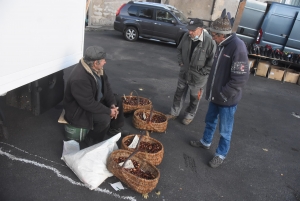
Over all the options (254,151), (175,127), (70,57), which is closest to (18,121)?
(70,57)

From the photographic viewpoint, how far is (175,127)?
5031mm

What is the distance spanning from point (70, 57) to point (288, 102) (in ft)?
19.8

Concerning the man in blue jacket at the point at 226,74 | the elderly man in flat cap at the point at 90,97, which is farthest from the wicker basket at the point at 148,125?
the man in blue jacket at the point at 226,74

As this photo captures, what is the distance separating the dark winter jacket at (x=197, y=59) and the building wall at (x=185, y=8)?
39.4 feet

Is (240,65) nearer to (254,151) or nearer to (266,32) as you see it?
(254,151)

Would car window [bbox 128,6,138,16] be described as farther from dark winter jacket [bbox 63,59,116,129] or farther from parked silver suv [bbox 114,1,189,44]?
dark winter jacket [bbox 63,59,116,129]

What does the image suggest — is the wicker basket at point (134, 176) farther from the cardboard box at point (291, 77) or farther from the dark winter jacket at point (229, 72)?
the cardboard box at point (291, 77)

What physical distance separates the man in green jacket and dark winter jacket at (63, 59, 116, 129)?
5.51 feet

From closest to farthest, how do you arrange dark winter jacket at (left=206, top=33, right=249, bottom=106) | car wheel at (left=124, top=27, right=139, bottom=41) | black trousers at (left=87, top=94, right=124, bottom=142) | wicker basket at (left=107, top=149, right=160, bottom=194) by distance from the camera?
wicker basket at (left=107, top=149, right=160, bottom=194)
dark winter jacket at (left=206, top=33, right=249, bottom=106)
black trousers at (left=87, top=94, right=124, bottom=142)
car wheel at (left=124, top=27, right=139, bottom=41)

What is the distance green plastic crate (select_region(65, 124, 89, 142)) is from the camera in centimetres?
394

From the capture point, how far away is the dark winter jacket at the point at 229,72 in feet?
10.9

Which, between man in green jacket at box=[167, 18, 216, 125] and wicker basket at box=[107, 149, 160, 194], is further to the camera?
man in green jacket at box=[167, 18, 216, 125]

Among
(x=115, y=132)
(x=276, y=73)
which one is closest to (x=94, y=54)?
(x=115, y=132)

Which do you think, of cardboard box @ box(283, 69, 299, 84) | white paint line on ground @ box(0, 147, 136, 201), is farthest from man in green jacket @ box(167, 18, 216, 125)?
cardboard box @ box(283, 69, 299, 84)
